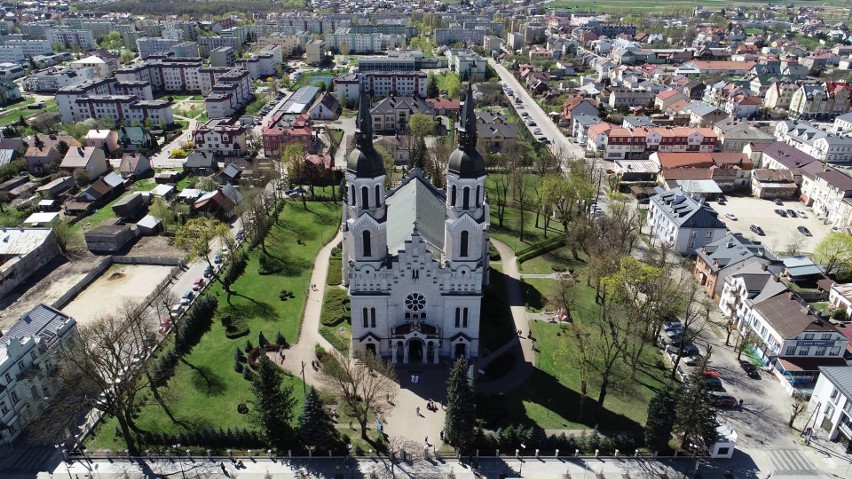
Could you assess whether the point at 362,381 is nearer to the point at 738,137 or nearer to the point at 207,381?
the point at 207,381

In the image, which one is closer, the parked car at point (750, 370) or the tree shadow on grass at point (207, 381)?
the tree shadow on grass at point (207, 381)

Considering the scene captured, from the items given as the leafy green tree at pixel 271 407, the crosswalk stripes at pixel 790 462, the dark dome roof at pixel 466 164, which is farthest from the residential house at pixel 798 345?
the leafy green tree at pixel 271 407

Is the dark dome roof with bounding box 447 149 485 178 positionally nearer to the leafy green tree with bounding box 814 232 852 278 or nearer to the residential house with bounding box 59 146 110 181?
the leafy green tree with bounding box 814 232 852 278

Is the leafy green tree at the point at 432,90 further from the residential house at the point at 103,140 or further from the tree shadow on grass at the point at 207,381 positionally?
the tree shadow on grass at the point at 207,381

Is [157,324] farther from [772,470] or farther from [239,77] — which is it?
[239,77]

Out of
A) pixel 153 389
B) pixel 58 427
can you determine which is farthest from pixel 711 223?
pixel 58 427

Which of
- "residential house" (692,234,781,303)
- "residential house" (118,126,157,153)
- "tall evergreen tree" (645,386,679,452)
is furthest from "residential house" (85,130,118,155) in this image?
"tall evergreen tree" (645,386,679,452)

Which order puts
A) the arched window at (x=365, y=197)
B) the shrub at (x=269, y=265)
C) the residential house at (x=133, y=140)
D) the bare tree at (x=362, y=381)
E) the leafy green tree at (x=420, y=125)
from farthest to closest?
the leafy green tree at (x=420, y=125)
the residential house at (x=133, y=140)
the shrub at (x=269, y=265)
the arched window at (x=365, y=197)
the bare tree at (x=362, y=381)

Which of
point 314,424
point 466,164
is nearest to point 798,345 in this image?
point 466,164
